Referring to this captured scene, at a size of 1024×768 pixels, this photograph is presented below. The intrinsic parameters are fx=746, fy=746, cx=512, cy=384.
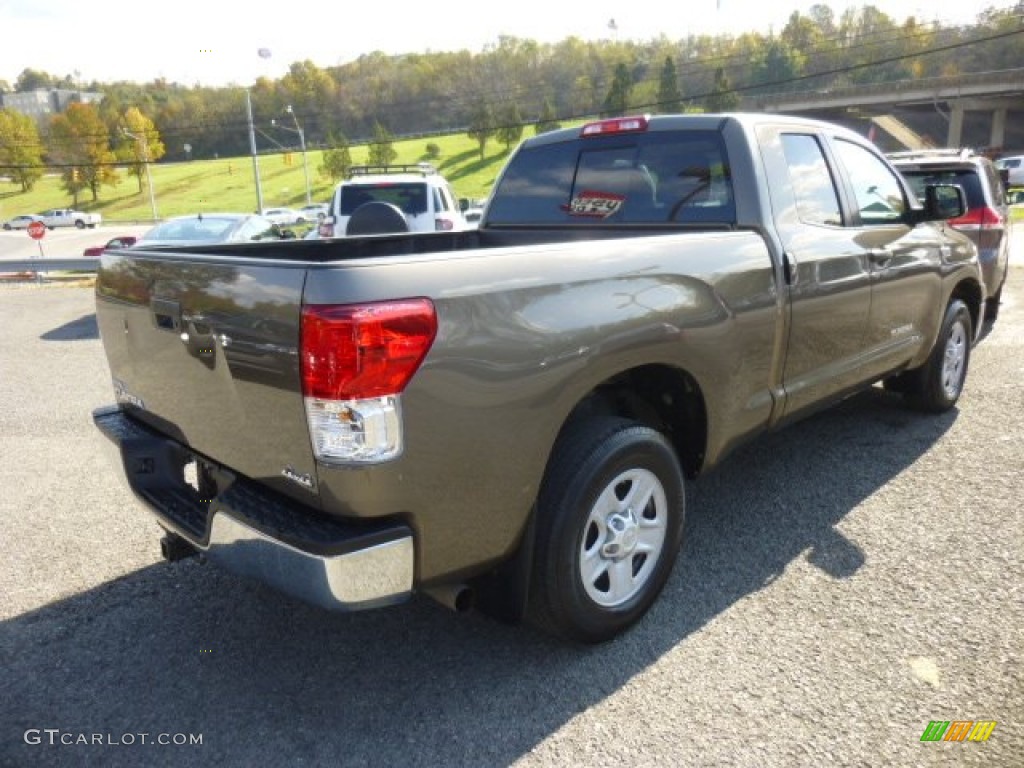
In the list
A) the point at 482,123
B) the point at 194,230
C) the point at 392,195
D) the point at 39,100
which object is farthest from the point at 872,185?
the point at 39,100

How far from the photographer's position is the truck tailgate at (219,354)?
202 centimetres

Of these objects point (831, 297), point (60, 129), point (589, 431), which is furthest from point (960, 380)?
point (60, 129)

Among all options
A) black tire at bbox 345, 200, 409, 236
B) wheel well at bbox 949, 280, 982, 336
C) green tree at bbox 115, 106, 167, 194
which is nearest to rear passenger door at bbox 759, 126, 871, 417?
wheel well at bbox 949, 280, 982, 336

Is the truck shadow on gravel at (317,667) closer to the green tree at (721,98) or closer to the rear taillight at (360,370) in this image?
the rear taillight at (360,370)

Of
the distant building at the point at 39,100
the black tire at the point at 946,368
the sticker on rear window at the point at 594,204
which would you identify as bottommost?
the black tire at the point at 946,368

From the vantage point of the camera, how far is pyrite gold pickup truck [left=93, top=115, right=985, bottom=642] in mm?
1985

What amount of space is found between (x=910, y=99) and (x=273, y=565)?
279 feet

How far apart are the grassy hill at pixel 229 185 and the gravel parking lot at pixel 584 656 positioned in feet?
228

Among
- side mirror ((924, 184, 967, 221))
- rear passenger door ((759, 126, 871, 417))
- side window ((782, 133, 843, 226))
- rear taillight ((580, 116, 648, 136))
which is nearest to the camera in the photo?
rear passenger door ((759, 126, 871, 417))

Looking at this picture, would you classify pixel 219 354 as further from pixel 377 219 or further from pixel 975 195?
A: pixel 975 195

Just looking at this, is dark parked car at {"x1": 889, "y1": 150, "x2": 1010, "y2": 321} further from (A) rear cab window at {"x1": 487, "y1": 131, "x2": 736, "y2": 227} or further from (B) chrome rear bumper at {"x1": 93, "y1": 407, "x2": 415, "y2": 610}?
(B) chrome rear bumper at {"x1": 93, "y1": 407, "x2": 415, "y2": 610}

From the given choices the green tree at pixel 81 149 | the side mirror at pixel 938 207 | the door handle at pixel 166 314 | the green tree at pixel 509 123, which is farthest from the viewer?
the green tree at pixel 509 123

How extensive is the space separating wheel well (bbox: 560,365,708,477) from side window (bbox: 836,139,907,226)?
1.74m

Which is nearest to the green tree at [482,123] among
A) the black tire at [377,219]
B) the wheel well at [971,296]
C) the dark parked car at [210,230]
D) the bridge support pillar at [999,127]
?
the bridge support pillar at [999,127]
